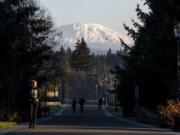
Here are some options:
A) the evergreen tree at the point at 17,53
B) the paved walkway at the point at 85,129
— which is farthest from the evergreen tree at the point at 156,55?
the paved walkway at the point at 85,129

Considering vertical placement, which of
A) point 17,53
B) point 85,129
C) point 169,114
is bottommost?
point 85,129

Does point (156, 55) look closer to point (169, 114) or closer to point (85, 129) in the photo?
point (169, 114)

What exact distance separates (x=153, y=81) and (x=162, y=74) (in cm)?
246

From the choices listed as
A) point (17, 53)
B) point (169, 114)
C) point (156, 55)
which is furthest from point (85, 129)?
point (156, 55)

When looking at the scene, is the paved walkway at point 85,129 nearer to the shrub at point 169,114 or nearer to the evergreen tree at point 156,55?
the shrub at point 169,114

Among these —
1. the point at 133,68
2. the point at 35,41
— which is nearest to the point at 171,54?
the point at 133,68

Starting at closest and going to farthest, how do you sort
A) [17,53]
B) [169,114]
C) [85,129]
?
[85,129]
[169,114]
[17,53]

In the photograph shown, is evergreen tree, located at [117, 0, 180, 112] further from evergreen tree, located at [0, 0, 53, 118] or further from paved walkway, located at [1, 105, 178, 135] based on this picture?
paved walkway, located at [1, 105, 178, 135]

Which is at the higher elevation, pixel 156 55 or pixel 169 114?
pixel 156 55

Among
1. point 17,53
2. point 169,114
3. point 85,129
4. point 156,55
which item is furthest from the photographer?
point 156,55

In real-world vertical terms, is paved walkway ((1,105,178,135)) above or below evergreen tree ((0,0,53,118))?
below

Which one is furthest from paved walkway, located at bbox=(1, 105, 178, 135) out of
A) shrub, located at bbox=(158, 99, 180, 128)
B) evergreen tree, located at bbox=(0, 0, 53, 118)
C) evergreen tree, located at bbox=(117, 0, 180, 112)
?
evergreen tree, located at bbox=(117, 0, 180, 112)

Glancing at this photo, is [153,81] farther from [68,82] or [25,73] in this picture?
[68,82]

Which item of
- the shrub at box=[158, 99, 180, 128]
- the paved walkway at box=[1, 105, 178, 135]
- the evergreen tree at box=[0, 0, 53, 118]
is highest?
the evergreen tree at box=[0, 0, 53, 118]
